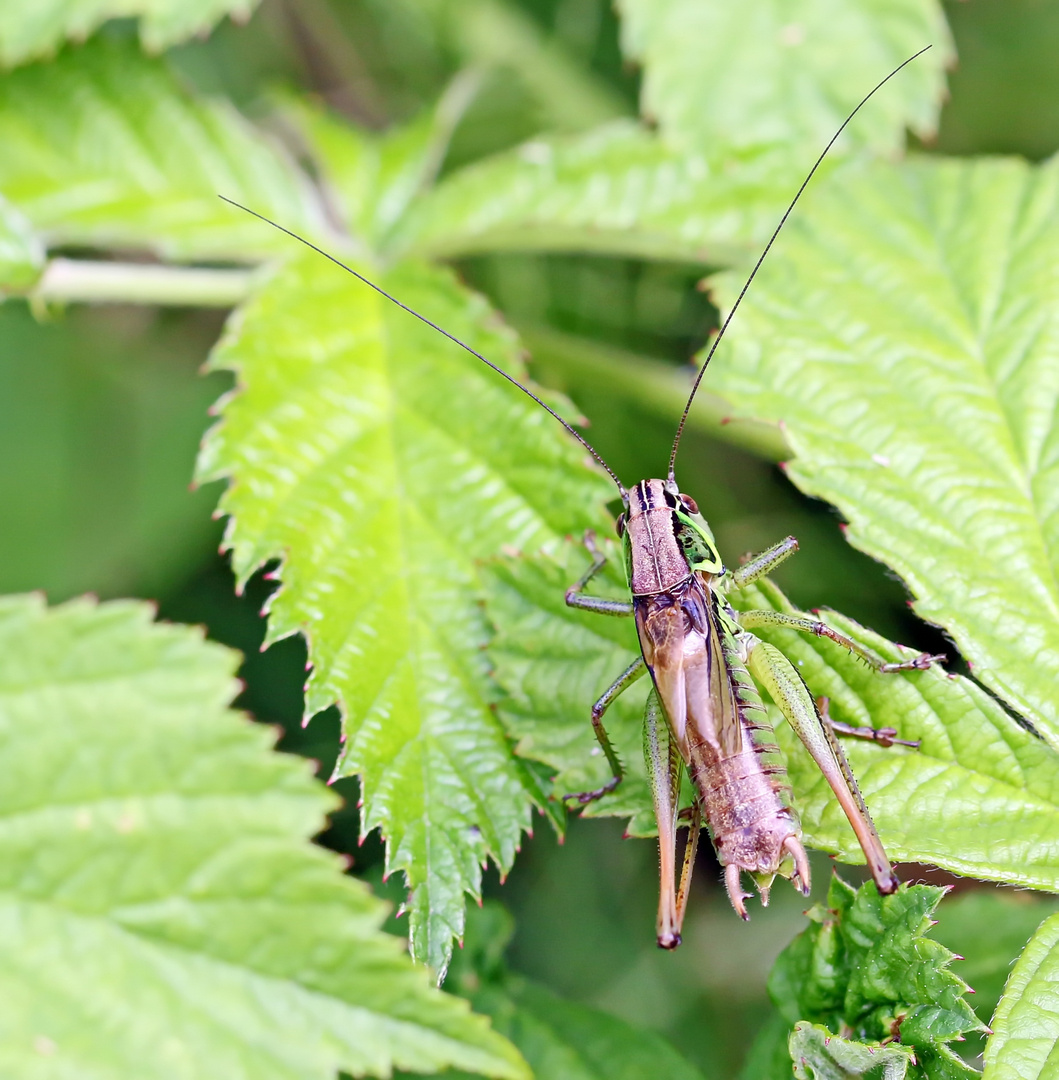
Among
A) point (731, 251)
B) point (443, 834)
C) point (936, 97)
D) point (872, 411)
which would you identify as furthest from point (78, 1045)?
point (936, 97)

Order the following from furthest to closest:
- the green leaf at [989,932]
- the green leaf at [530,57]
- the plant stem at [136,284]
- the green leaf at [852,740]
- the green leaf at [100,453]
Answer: the green leaf at [530,57] < the green leaf at [100,453] < the plant stem at [136,284] < the green leaf at [989,932] < the green leaf at [852,740]

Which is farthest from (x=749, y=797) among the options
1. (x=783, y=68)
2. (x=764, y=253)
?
(x=783, y=68)

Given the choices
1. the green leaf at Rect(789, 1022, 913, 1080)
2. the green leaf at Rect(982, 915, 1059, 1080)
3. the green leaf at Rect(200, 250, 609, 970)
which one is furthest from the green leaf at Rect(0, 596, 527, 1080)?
the green leaf at Rect(982, 915, 1059, 1080)

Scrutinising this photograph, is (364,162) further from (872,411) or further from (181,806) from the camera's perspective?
(181,806)

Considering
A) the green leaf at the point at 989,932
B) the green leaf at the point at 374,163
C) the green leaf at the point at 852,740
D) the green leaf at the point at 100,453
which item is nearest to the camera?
the green leaf at the point at 852,740

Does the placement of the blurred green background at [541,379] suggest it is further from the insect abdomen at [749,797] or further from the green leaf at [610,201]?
the insect abdomen at [749,797]

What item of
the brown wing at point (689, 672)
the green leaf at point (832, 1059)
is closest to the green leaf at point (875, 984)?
the green leaf at point (832, 1059)
